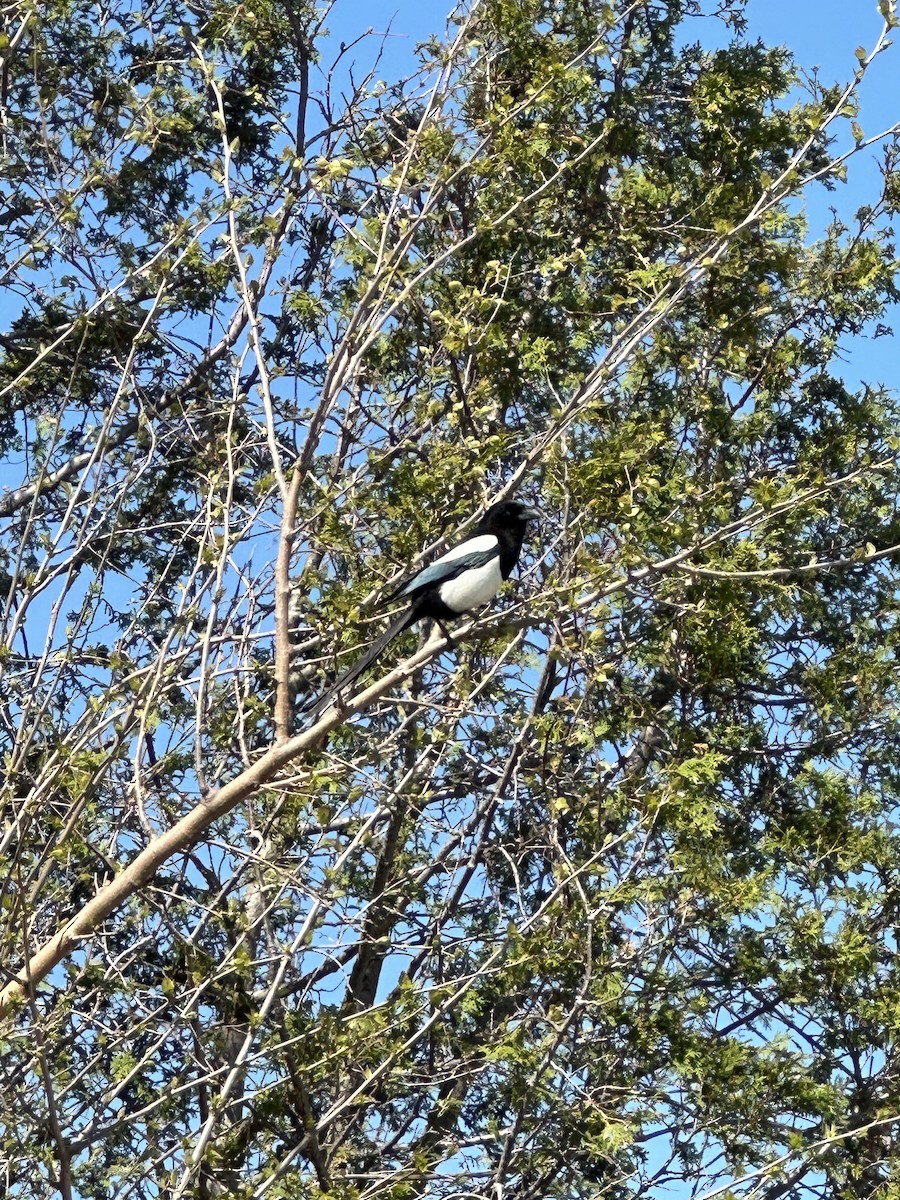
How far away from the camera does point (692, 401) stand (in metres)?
8.06

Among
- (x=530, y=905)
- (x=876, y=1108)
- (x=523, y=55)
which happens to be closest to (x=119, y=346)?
(x=523, y=55)

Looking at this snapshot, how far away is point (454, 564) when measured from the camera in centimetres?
620

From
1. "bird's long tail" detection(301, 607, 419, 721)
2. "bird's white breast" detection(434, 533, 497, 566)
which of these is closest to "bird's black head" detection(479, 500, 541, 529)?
"bird's white breast" detection(434, 533, 497, 566)

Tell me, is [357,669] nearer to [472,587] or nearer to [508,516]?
[472,587]

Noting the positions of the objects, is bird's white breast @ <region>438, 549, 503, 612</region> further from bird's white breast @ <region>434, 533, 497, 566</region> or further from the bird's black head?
the bird's black head

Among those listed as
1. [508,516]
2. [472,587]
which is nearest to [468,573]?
[472,587]

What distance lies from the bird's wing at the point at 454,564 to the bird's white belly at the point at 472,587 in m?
0.02

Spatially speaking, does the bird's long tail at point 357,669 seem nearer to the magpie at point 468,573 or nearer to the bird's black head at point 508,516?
the magpie at point 468,573

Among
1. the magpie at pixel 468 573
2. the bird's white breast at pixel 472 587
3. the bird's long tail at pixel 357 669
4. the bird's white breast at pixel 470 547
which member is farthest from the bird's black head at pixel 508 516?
the bird's long tail at pixel 357 669

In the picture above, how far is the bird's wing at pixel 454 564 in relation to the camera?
5.93 metres

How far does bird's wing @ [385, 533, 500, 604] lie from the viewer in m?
5.93

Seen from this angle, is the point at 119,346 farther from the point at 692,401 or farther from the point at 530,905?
the point at 530,905

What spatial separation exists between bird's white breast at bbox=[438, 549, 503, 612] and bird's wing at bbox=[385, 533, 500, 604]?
0.05 feet

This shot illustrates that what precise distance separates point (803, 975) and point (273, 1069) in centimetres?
240
